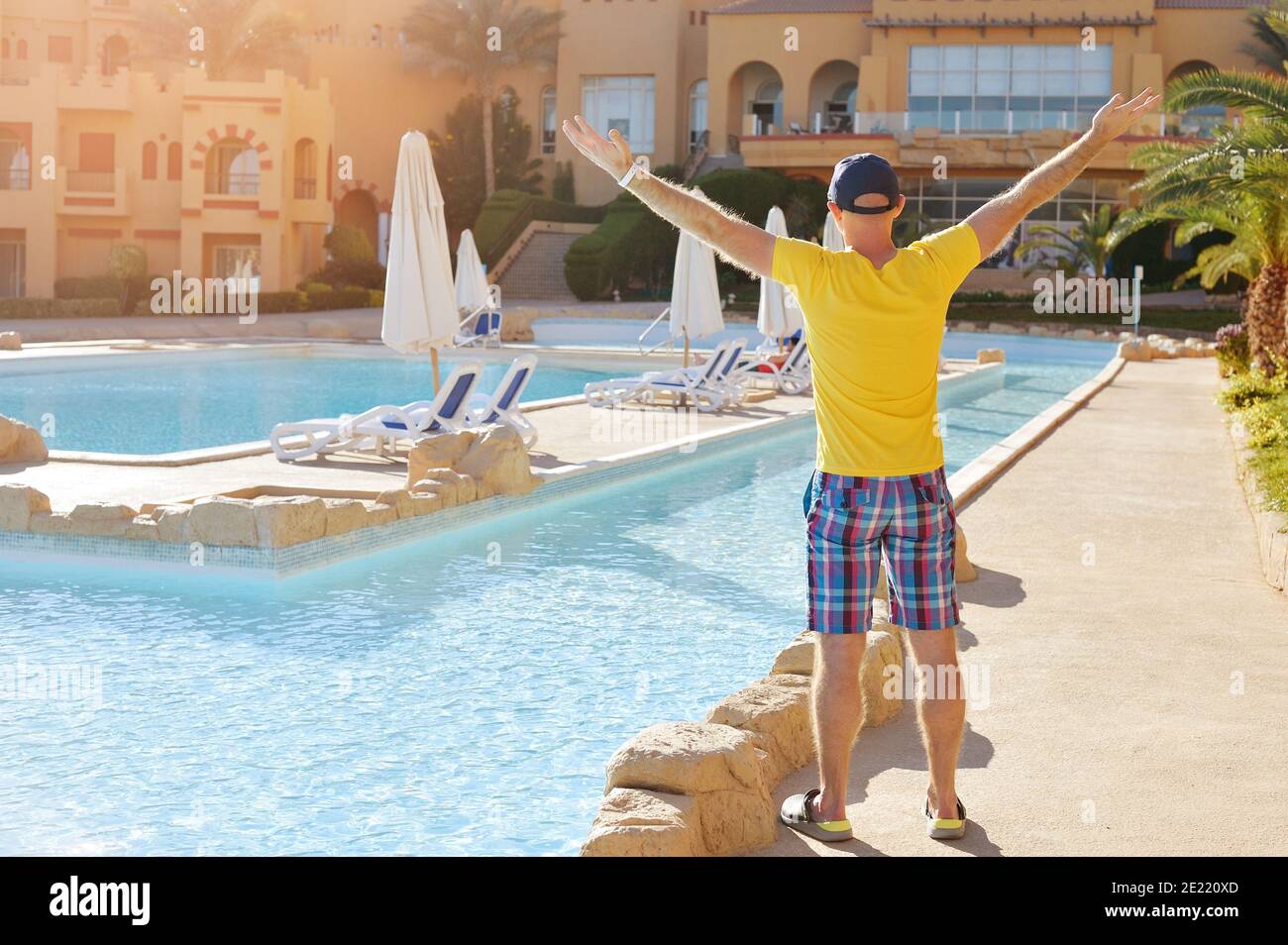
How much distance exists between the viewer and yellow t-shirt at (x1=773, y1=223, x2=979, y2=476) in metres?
3.63

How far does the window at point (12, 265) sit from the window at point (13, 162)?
4.33 feet

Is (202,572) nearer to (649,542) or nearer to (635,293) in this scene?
(649,542)

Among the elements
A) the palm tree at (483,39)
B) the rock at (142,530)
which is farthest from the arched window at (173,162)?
the rock at (142,530)

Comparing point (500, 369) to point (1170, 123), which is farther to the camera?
point (1170, 123)

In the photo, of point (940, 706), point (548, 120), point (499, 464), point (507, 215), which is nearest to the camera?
point (940, 706)

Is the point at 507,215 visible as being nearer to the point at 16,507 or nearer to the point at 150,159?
the point at 150,159

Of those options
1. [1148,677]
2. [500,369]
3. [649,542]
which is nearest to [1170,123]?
[500,369]

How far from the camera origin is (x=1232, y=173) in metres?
14.9

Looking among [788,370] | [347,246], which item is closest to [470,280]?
[788,370]

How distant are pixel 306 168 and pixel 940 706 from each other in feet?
120

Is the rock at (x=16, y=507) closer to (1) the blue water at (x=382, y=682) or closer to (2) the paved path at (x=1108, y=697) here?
(1) the blue water at (x=382, y=682)

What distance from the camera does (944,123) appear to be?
42.1m

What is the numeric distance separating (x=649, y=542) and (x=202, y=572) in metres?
2.66

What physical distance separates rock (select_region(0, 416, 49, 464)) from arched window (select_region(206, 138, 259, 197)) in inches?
1047
